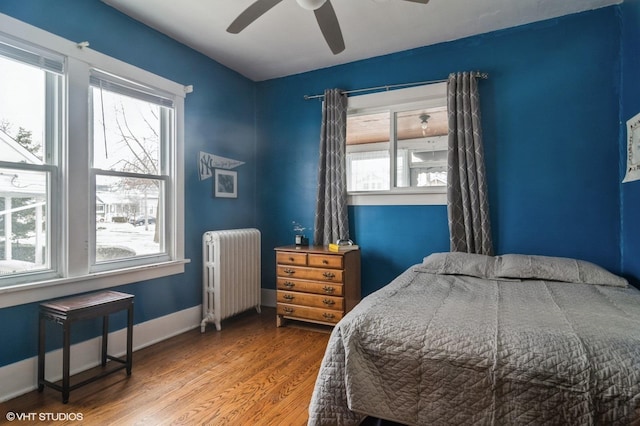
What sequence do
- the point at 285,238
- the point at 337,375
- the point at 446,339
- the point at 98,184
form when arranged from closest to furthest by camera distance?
the point at 446,339 < the point at 337,375 < the point at 98,184 < the point at 285,238

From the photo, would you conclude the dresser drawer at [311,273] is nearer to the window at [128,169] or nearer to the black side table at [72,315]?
the window at [128,169]

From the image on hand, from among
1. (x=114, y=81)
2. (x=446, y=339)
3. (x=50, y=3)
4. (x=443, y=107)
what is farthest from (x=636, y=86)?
(x=50, y=3)

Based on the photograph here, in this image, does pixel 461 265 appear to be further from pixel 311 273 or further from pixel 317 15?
pixel 317 15

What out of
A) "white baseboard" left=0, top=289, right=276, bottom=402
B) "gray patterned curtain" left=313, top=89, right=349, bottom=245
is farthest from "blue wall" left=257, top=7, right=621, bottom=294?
"white baseboard" left=0, top=289, right=276, bottom=402

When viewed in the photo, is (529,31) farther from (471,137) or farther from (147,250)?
(147,250)

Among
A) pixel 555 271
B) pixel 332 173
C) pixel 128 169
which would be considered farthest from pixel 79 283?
pixel 555 271

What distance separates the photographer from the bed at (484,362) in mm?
1133

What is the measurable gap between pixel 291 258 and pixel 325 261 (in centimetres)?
36

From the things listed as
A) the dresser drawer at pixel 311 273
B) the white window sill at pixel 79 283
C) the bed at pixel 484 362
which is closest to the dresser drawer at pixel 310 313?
the dresser drawer at pixel 311 273

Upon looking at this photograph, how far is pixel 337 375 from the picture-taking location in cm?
145

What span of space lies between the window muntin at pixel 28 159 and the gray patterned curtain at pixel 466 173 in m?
2.97

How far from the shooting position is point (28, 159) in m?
2.12

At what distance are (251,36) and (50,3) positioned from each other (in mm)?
1404

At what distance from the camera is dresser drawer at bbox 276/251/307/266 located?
3.19 metres
